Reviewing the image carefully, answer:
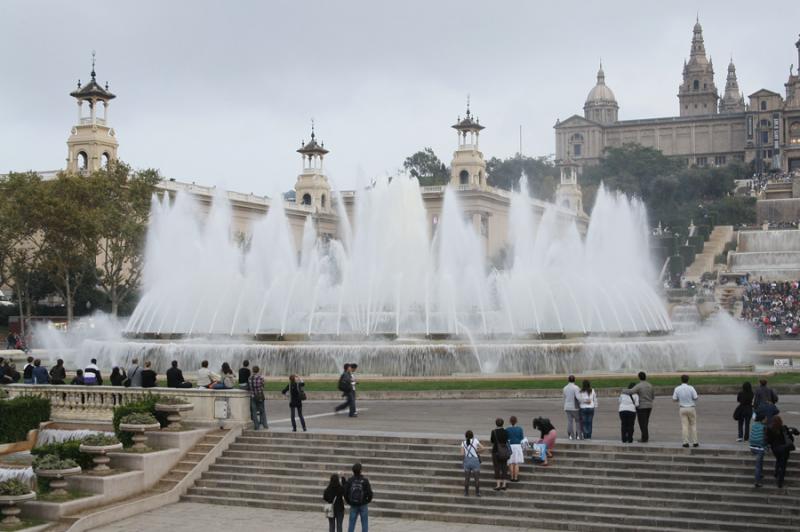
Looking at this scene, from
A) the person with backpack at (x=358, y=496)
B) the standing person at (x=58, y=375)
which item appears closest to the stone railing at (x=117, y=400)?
the standing person at (x=58, y=375)

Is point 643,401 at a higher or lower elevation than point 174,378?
lower

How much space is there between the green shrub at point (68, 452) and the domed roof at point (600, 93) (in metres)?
186

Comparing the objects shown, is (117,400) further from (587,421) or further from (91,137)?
(91,137)

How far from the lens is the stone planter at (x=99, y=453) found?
1795 cm

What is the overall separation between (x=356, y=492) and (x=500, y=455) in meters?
3.02

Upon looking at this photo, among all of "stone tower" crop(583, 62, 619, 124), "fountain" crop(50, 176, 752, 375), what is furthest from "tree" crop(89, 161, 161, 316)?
"stone tower" crop(583, 62, 619, 124)

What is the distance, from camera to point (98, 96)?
254 ft

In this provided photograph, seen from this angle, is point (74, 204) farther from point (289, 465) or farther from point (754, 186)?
point (754, 186)

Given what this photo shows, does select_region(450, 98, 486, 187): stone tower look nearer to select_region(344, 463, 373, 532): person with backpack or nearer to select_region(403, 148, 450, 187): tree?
select_region(403, 148, 450, 187): tree

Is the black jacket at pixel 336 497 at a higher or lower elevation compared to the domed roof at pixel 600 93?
lower

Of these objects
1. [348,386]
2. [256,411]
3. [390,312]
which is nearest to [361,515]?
[256,411]

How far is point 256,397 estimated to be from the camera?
20031mm

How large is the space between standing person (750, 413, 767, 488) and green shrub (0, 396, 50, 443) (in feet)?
42.5

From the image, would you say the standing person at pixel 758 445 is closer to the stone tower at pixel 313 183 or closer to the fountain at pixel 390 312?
the fountain at pixel 390 312
